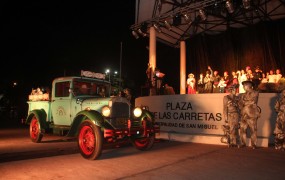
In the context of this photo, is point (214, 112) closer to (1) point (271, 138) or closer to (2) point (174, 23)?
(1) point (271, 138)

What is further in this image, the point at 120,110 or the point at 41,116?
the point at 41,116

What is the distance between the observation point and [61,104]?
7699mm

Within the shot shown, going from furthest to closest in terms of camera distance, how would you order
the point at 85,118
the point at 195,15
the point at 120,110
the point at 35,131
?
the point at 195,15 < the point at 35,131 < the point at 120,110 < the point at 85,118

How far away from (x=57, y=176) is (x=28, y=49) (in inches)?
841

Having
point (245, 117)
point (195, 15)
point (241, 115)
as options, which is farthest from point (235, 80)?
point (245, 117)

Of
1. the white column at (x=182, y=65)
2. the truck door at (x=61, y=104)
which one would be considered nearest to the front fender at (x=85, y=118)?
the truck door at (x=61, y=104)

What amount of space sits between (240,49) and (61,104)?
13280 millimetres

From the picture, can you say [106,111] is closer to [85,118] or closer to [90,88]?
[85,118]

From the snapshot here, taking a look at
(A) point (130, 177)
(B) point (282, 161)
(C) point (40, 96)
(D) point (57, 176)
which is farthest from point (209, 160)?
(C) point (40, 96)

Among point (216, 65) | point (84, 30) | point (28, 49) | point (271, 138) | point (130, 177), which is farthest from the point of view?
point (84, 30)

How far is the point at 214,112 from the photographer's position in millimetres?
9578

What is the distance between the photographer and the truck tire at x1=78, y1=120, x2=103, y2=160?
5859 millimetres

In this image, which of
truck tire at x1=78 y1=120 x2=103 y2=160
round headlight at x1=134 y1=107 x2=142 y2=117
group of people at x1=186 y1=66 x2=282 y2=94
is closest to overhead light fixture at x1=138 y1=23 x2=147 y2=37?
group of people at x1=186 y1=66 x2=282 y2=94

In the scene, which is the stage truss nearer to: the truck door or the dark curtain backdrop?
the dark curtain backdrop
